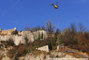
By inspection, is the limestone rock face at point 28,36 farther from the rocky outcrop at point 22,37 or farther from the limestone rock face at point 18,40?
the limestone rock face at point 18,40

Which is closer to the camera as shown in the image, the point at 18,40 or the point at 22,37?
the point at 18,40

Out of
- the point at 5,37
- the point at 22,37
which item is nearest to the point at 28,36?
the point at 22,37

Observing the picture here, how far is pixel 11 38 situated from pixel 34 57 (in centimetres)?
1620

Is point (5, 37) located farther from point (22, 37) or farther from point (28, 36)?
point (28, 36)

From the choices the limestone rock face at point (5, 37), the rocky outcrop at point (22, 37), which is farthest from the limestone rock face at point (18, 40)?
the limestone rock face at point (5, 37)

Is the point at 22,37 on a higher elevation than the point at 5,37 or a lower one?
lower

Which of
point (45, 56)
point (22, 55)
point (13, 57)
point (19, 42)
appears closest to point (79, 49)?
point (45, 56)

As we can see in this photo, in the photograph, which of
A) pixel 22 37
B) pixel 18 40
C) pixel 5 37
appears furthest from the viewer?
pixel 5 37

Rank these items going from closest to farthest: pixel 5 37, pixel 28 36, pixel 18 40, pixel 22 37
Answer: pixel 18 40 → pixel 22 37 → pixel 28 36 → pixel 5 37

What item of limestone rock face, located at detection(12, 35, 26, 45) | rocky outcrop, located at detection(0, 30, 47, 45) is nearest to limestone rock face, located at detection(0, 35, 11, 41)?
rocky outcrop, located at detection(0, 30, 47, 45)

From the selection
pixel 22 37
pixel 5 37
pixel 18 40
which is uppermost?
pixel 5 37

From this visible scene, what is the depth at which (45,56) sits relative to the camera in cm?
3228

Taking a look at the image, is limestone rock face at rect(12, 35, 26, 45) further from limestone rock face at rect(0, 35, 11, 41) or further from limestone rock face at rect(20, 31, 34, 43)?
limestone rock face at rect(0, 35, 11, 41)

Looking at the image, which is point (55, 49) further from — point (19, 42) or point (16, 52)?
point (19, 42)
